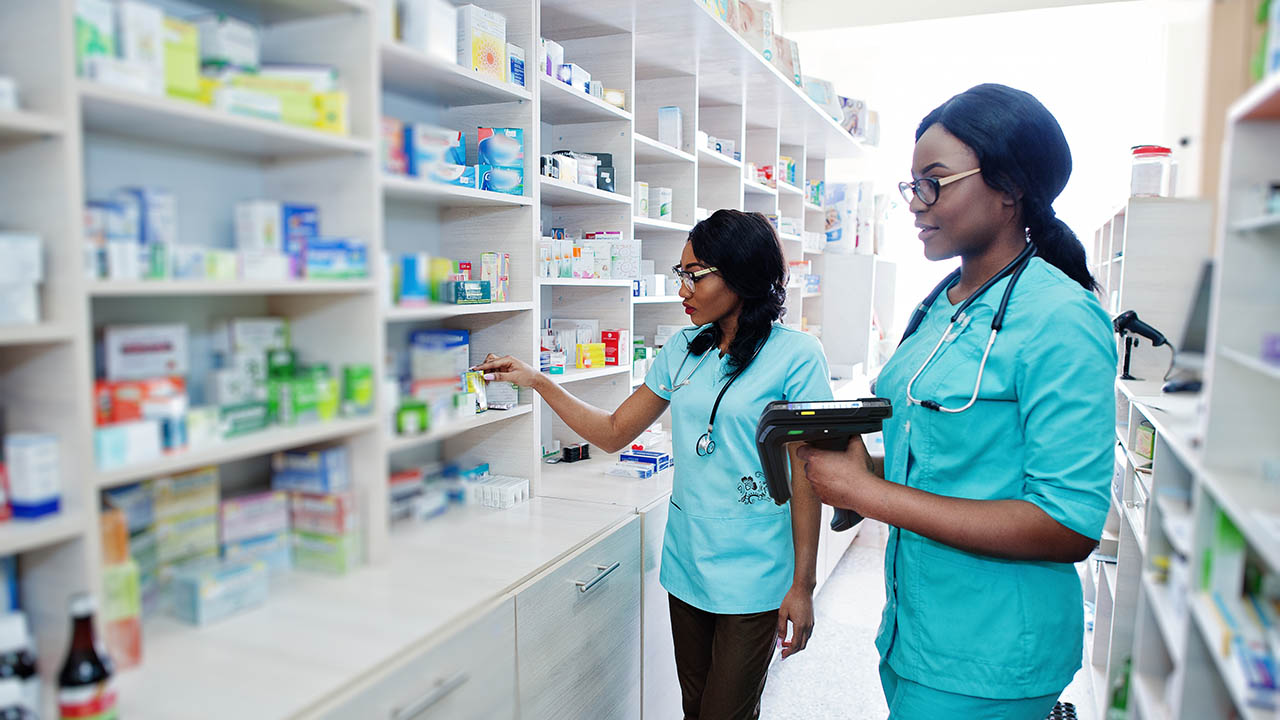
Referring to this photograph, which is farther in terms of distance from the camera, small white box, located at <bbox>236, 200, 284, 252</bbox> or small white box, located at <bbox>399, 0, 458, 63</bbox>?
small white box, located at <bbox>399, 0, 458, 63</bbox>

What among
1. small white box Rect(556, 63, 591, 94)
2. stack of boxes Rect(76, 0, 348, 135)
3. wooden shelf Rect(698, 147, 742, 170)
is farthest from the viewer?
wooden shelf Rect(698, 147, 742, 170)

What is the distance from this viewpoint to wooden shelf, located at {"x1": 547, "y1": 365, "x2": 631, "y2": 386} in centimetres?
254

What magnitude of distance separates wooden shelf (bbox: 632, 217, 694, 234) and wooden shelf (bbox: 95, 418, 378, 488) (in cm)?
201

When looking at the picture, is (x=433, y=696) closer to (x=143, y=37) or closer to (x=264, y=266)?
(x=264, y=266)

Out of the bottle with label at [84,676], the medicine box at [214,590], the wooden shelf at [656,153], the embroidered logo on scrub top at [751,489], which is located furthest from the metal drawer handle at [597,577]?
the wooden shelf at [656,153]

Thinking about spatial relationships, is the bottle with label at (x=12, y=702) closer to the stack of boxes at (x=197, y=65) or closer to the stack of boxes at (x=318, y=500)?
the stack of boxes at (x=318, y=500)

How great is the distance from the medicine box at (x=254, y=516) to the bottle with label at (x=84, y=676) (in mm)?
187

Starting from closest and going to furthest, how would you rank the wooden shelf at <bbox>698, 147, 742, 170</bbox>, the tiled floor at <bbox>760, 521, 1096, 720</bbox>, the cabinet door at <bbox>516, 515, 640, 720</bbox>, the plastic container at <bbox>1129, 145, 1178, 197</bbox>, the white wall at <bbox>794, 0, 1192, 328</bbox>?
the cabinet door at <bbox>516, 515, 640, 720</bbox>, the plastic container at <bbox>1129, 145, 1178, 197</bbox>, the tiled floor at <bbox>760, 521, 1096, 720</bbox>, the wooden shelf at <bbox>698, 147, 742, 170</bbox>, the white wall at <bbox>794, 0, 1192, 328</bbox>

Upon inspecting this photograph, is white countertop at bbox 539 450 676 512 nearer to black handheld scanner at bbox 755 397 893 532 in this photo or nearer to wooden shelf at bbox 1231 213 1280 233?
black handheld scanner at bbox 755 397 893 532

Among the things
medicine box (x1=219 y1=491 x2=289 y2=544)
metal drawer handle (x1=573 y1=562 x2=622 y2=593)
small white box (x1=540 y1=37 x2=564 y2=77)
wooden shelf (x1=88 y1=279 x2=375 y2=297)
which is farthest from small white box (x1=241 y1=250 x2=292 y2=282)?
small white box (x1=540 y1=37 x2=564 y2=77)

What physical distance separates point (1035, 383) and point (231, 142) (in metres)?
1.29

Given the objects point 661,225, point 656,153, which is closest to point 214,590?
point 661,225

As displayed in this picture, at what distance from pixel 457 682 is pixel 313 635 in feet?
0.98

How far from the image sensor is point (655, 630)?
247 centimetres
